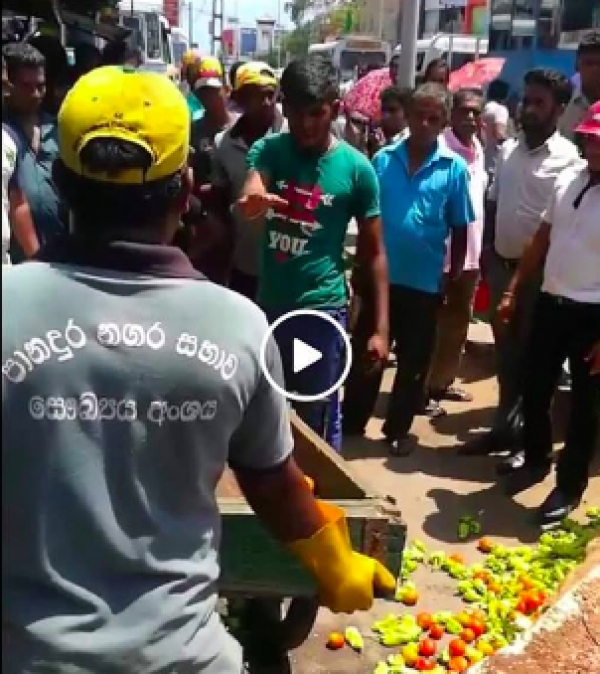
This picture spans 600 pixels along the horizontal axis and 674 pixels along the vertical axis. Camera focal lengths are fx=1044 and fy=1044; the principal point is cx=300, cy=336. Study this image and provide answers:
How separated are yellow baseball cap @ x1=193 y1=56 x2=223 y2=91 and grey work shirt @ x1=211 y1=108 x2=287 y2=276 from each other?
1371 millimetres

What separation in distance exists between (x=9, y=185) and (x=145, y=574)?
3.23 metres

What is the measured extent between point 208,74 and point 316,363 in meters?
3.37

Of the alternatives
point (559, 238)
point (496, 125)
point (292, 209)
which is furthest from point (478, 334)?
point (292, 209)

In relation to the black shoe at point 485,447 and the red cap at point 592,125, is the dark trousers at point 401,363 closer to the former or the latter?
the black shoe at point 485,447

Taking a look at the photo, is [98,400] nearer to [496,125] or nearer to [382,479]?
[382,479]

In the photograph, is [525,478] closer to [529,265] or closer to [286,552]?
[529,265]

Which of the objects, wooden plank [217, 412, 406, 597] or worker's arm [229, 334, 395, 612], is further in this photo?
wooden plank [217, 412, 406, 597]

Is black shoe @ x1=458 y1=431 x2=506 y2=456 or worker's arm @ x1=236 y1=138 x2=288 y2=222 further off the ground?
worker's arm @ x1=236 y1=138 x2=288 y2=222

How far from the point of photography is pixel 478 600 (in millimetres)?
4254

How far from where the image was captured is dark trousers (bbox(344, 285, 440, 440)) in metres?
5.47

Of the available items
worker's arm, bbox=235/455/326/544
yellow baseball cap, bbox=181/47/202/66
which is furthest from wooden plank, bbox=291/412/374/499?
yellow baseball cap, bbox=181/47/202/66

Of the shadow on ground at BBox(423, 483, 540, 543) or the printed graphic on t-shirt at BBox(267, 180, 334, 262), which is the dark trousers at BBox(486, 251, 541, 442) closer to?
the shadow on ground at BBox(423, 483, 540, 543)

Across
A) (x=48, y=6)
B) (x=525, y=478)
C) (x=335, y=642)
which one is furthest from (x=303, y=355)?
(x=48, y=6)

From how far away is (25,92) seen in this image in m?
4.94
